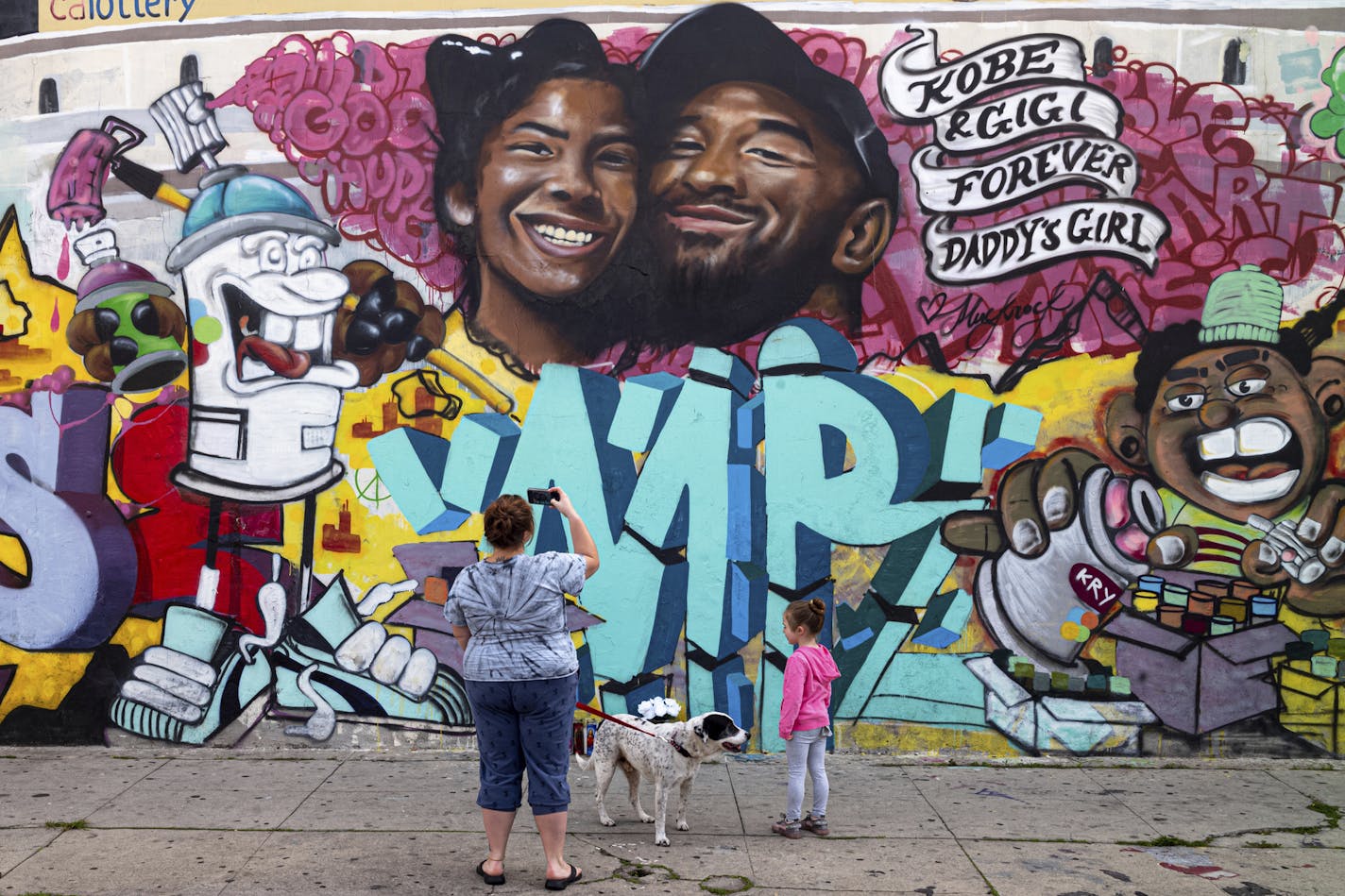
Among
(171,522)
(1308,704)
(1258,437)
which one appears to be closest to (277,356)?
(171,522)

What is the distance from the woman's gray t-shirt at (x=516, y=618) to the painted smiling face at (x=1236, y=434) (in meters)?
3.86

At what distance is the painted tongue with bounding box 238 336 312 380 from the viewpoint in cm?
701

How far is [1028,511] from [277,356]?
449cm

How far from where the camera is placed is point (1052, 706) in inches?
271

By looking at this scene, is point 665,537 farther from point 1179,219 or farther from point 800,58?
point 1179,219

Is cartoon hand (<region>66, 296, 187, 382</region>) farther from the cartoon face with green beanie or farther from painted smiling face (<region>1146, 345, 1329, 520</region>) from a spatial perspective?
painted smiling face (<region>1146, 345, 1329, 520</region>)

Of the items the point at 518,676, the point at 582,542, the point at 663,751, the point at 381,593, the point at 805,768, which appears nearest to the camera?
the point at 518,676

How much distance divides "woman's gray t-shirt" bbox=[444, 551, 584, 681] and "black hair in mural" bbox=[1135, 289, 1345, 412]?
3.83 m

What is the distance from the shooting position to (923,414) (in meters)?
6.91

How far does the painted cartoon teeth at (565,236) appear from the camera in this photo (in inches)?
275

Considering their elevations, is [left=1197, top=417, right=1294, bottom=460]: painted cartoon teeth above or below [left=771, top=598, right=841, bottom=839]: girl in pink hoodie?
above

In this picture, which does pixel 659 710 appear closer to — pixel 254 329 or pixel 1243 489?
pixel 254 329

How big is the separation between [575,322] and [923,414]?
2103 millimetres
